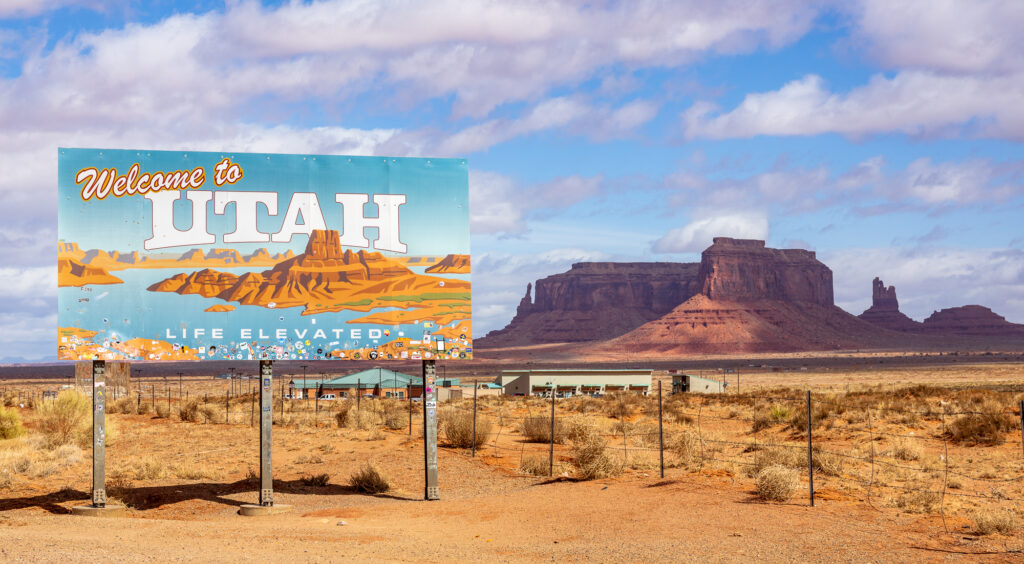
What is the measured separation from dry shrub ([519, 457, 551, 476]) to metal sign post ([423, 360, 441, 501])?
12.4 feet

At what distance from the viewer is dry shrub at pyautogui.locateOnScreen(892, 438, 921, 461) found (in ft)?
79.8

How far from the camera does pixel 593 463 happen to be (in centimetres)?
1981

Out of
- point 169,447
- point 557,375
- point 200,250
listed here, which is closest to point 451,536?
point 200,250

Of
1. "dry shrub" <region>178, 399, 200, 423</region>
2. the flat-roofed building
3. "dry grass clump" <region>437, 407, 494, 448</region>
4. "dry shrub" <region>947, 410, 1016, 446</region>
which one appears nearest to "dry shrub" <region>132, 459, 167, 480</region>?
"dry grass clump" <region>437, 407, 494, 448</region>

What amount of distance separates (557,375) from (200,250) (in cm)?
6264

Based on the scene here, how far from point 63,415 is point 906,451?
25619 mm

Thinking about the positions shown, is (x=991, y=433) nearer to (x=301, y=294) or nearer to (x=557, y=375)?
(x=301, y=294)

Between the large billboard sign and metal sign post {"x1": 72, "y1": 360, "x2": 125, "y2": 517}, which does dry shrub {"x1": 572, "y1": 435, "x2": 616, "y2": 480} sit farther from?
metal sign post {"x1": 72, "y1": 360, "x2": 125, "y2": 517}

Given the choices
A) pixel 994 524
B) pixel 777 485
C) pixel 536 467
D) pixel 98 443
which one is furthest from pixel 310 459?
pixel 994 524

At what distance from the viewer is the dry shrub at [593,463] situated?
19.8 metres

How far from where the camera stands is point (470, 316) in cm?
1839

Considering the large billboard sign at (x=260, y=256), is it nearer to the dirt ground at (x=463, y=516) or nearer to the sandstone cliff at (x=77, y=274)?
the sandstone cliff at (x=77, y=274)

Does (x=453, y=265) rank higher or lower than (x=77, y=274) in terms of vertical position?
higher

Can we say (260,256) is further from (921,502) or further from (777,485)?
(921,502)
